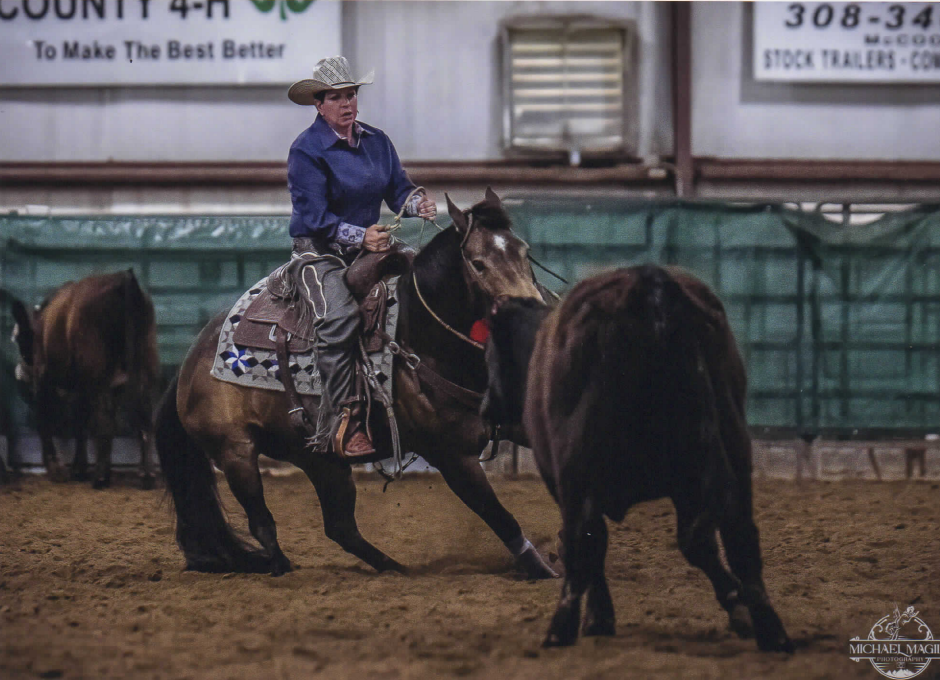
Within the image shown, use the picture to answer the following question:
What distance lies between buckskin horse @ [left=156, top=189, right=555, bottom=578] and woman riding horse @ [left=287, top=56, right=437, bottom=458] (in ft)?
0.75

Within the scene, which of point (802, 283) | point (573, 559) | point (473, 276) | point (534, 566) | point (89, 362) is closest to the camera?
point (573, 559)

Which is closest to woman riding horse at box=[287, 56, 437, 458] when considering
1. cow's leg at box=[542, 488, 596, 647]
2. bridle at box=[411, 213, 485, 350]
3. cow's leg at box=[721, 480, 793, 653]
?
bridle at box=[411, 213, 485, 350]

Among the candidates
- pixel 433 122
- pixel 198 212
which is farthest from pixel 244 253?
pixel 433 122

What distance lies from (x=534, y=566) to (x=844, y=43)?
22.9 feet

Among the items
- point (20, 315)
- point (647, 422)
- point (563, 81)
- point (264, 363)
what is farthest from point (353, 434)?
point (563, 81)

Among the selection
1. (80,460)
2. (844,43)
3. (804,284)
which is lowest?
(80,460)

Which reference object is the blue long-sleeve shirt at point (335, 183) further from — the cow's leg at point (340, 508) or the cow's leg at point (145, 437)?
the cow's leg at point (145, 437)

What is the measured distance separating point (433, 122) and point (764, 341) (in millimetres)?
3779

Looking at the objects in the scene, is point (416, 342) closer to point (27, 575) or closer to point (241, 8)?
point (27, 575)

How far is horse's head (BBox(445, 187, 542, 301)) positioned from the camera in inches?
193

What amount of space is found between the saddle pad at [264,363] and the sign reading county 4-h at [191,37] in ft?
17.4

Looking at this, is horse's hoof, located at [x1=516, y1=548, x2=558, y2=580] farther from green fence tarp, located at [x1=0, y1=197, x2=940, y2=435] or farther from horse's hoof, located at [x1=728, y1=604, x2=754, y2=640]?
green fence tarp, located at [x1=0, y1=197, x2=940, y2=435]

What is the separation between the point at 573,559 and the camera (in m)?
3.95
